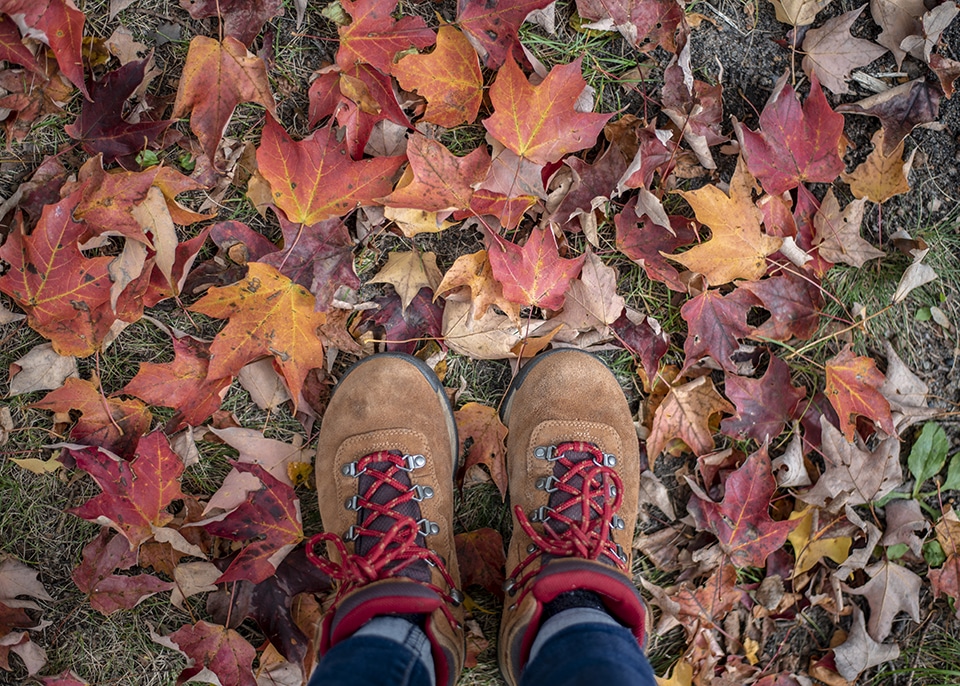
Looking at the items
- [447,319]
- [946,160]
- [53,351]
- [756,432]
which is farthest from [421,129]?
[946,160]

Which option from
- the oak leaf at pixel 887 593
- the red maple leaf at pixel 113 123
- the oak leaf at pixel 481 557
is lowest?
the oak leaf at pixel 887 593

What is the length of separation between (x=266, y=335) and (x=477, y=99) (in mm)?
808

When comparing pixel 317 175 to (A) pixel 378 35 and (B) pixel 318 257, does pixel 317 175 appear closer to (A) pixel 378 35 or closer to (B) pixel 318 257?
(B) pixel 318 257

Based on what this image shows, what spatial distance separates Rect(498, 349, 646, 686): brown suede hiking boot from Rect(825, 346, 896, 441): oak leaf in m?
0.57

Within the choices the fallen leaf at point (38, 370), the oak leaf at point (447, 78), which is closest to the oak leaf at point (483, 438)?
the oak leaf at point (447, 78)

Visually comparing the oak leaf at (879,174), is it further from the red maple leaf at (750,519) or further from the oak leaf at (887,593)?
the oak leaf at (887,593)

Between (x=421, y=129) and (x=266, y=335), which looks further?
(x=421, y=129)

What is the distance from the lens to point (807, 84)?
1.85m

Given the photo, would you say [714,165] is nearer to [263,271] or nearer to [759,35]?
[759,35]

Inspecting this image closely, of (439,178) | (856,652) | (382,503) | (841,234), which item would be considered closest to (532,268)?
(439,178)

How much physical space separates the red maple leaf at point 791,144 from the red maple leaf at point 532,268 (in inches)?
21.2

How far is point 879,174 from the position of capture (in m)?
1.82

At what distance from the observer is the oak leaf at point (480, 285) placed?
171cm

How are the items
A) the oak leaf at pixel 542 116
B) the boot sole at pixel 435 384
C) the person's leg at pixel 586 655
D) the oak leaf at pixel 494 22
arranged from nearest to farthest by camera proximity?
the person's leg at pixel 586 655
the oak leaf at pixel 542 116
the oak leaf at pixel 494 22
the boot sole at pixel 435 384
